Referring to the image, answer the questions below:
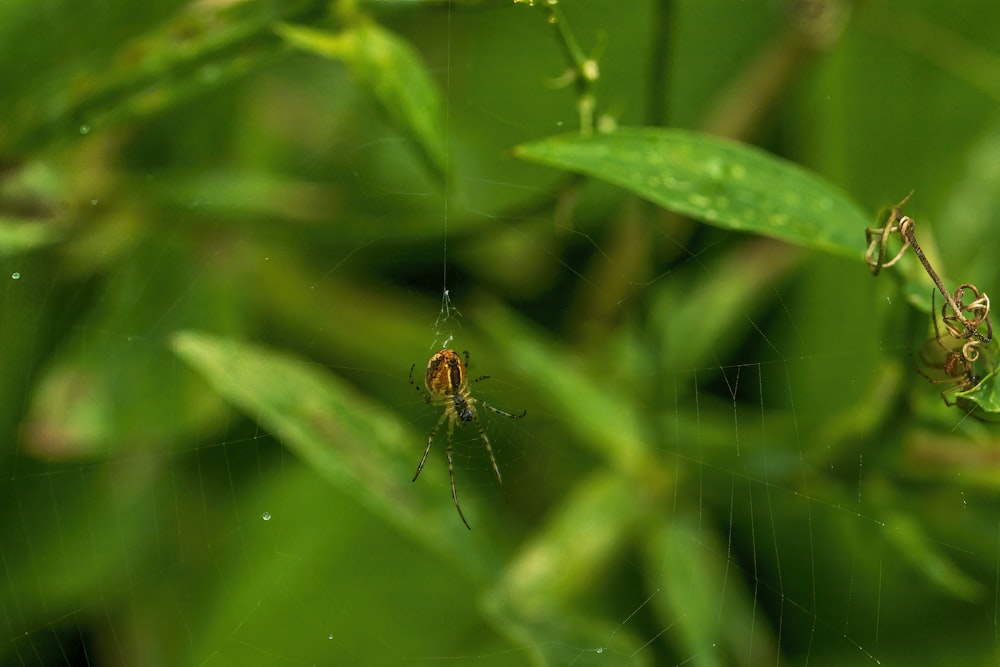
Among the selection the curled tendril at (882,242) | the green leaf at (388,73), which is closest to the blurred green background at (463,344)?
the green leaf at (388,73)

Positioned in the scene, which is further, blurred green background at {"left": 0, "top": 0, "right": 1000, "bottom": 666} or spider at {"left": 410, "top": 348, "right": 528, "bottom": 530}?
spider at {"left": 410, "top": 348, "right": 528, "bottom": 530}

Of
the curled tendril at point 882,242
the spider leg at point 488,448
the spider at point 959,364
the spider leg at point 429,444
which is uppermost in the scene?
the curled tendril at point 882,242

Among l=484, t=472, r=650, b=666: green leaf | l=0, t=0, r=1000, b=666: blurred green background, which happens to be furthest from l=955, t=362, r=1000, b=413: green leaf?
l=484, t=472, r=650, b=666: green leaf

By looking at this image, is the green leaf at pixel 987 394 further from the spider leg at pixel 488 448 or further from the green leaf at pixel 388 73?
the spider leg at pixel 488 448

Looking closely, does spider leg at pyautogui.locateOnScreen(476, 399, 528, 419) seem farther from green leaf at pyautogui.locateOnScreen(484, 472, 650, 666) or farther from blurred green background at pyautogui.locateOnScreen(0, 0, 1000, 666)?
green leaf at pyautogui.locateOnScreen(484, 472, 650, 666)

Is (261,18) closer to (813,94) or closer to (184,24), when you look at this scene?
(184,24)

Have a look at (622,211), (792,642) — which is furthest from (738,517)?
(622,211)
